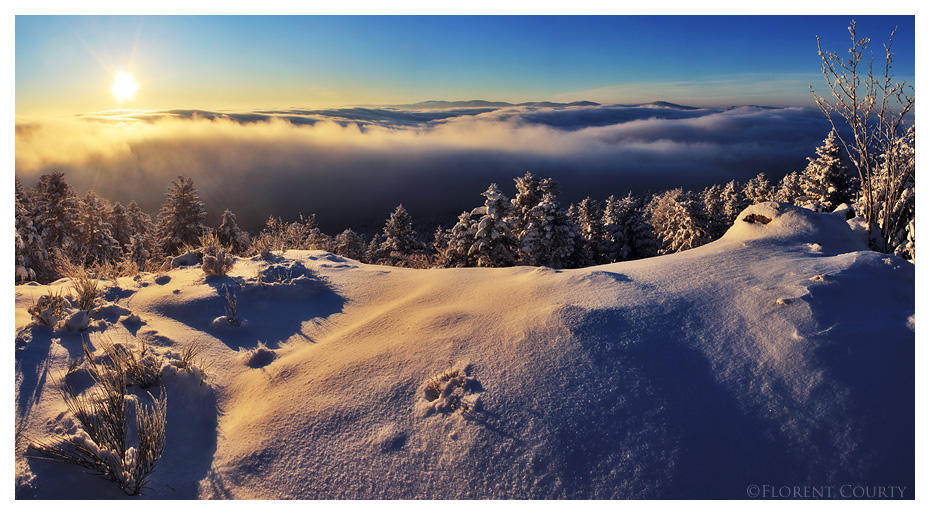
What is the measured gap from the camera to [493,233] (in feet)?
66.8

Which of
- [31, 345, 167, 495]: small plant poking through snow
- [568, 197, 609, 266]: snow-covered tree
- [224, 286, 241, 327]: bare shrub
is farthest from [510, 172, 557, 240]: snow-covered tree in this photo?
[31, 345, 167, 495]: small plant poking through snow

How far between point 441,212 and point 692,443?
179389 mm

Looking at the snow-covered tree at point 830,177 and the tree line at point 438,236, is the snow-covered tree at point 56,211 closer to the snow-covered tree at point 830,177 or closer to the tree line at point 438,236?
the tree line at point 438,236

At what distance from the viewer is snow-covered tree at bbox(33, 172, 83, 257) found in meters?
22.8

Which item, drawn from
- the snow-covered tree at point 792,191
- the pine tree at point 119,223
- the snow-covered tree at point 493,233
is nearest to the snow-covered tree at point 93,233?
the pine tree at point 119,223

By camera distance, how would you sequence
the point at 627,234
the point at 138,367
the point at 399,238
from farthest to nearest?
1. the point at 627,234
2. the point at 399,238
3. the point at 138,367

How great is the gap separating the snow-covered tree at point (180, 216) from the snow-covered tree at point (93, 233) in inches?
101

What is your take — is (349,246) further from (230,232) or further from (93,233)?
(93,233)

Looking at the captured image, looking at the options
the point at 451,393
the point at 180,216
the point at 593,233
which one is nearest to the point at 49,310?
the point at 451,393

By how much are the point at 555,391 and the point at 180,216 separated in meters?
29.3

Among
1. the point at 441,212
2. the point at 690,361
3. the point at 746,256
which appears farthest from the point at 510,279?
the point at 441,212

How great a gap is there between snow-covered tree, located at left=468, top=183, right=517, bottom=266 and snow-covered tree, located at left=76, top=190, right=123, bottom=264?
21372 mm

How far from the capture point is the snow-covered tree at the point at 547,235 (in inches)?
872

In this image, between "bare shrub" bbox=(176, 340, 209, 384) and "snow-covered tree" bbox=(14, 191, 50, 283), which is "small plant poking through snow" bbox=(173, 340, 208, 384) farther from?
"snow-covered tree" bbox=(14, 191, 50, 283)
